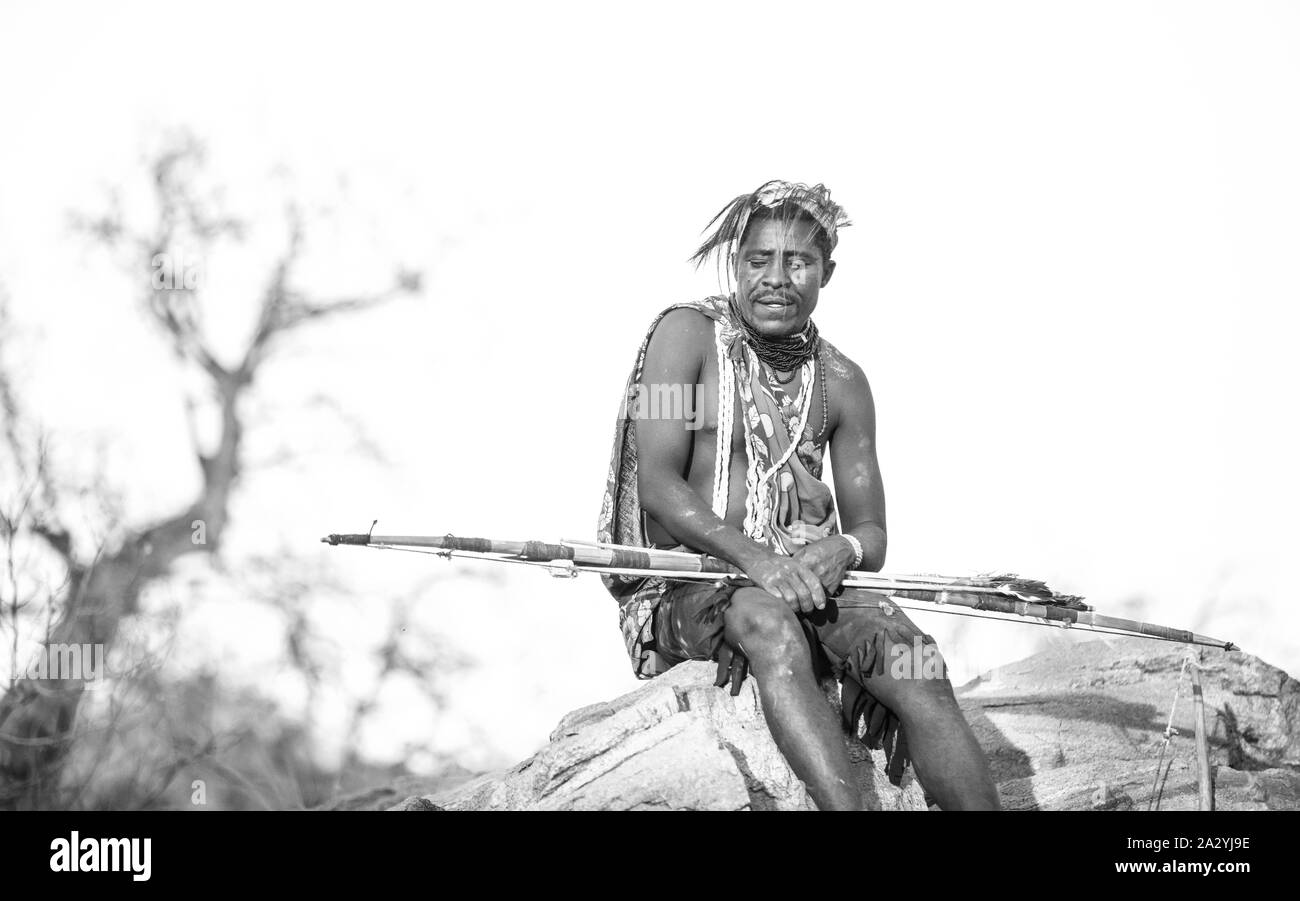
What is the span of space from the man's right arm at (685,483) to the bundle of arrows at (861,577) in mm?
Result: 82

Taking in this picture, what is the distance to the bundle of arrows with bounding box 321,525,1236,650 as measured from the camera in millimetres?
5000

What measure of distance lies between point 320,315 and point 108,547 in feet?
7.44

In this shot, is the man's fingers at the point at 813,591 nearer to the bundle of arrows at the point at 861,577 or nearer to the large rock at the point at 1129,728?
the bundle of arrows at the point at 861,577

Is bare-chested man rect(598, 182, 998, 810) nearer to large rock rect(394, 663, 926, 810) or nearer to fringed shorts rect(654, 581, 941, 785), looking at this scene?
fringed shorts rect(654, 581, 941, 785)

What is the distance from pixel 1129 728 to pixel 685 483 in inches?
98.3

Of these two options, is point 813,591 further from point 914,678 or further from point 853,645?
point 914,678

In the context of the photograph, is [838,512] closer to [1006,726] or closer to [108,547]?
[1006,726]

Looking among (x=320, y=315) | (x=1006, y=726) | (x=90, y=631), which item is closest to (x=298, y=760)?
(x=90, y=631)

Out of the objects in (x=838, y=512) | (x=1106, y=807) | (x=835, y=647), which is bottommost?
(x=1106, y=807)

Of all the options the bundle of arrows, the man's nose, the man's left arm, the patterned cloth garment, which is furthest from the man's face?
the bundle of arrows

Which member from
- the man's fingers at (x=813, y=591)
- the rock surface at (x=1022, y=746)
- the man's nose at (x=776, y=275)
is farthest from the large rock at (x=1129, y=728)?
the man's nose at (x=776, y=275)

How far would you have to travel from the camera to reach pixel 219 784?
10672 millimetres

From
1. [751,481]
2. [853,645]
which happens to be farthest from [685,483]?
[853,645]
